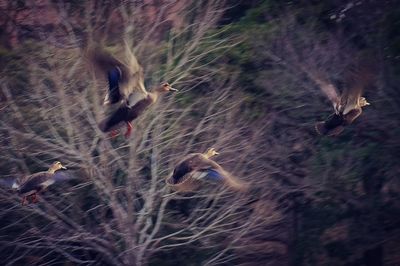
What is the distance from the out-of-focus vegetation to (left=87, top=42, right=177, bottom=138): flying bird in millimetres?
1466

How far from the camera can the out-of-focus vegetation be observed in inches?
410

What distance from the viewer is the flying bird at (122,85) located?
8180 mm

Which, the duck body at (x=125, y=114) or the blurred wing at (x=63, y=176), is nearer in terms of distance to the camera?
the duck body at (x=125, y=114)

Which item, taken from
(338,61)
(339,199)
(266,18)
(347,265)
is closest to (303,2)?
(266,18)

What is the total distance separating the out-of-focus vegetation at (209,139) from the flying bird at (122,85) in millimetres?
1466

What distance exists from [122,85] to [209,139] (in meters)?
2.64

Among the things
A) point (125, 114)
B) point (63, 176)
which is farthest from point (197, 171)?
point (63, 176)

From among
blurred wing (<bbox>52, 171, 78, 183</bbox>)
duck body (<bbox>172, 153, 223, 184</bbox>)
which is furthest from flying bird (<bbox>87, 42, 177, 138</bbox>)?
blurred wing (<bbox>52, 171, 78, 183</bbox>)

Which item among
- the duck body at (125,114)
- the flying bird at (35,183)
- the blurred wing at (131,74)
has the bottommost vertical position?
the flying bird at (35,183)

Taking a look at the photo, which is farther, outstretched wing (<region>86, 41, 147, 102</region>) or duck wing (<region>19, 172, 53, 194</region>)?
duck wing (<region>19, 172, 53, 194</region>)

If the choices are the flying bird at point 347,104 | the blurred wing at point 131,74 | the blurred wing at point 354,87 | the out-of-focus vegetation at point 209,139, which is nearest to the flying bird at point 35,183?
the out-of-focus vegetation at point 209,139

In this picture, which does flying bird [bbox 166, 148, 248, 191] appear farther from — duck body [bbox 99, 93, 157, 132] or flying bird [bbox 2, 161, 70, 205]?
flying bird [bbox 2, 161, 70, 205]

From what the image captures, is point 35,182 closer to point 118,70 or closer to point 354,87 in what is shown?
point 118,70

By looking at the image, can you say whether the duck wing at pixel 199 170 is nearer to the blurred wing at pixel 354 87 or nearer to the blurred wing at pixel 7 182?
the blurred wing at pixel 354 87
